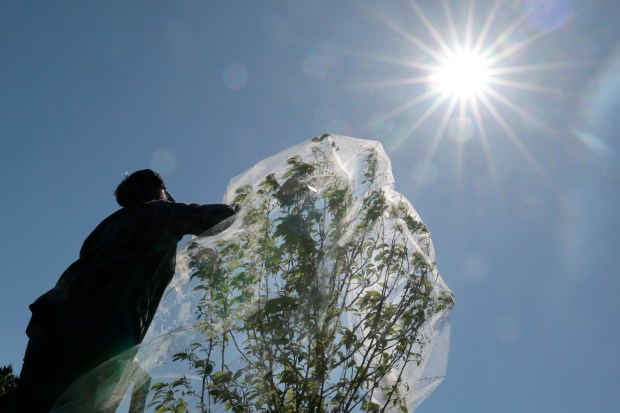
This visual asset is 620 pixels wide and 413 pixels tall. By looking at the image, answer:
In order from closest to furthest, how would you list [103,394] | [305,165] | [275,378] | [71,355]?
[103,394] < [71,355] < [275,378] < [305,165]

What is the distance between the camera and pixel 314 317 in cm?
248

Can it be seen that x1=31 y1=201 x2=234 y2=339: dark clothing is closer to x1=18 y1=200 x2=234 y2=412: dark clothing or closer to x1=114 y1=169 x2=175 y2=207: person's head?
x1=18 y1=200 x2=234 y2=412: dark clothing

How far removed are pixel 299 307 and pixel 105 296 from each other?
93cm

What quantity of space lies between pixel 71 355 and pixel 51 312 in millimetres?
268

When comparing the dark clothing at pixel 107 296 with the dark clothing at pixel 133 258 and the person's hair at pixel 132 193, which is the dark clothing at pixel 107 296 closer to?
the dark clothing at pixel 133 258

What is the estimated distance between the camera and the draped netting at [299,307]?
221 cm

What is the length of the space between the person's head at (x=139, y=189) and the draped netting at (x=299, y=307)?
18.6 inches

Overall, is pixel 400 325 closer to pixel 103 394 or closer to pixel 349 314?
pixel 349 314

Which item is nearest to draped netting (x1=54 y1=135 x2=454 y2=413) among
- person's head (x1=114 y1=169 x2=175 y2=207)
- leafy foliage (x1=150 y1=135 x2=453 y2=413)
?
leafy foliage (x1=150 y1=135 x2=453 y2=413)

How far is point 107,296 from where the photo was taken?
7.79ft

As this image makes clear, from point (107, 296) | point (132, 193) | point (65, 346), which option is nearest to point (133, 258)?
point (107, 296)

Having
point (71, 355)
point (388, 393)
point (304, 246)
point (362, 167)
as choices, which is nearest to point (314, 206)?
point (304, 246)

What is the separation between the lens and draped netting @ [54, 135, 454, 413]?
2.21 m

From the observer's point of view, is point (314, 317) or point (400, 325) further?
point (400, 325)
